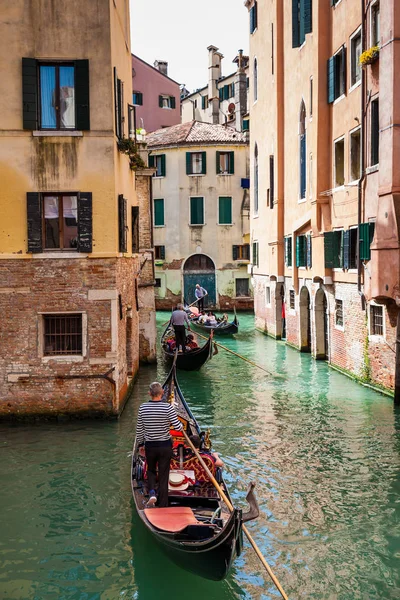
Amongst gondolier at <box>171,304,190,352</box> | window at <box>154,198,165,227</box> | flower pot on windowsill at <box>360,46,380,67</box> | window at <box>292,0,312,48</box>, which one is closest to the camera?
flower pot on windowsill at <box>360,46,380,67</box>

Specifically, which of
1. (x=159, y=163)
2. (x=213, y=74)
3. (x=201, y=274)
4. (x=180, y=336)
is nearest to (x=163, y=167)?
(x=159, y=163)

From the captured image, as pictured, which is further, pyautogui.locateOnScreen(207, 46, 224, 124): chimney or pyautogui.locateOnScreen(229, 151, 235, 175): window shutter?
pyautogui.locateOnScreen(207, 46, 224, 124): chimney

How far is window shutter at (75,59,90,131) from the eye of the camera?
30.8 feet

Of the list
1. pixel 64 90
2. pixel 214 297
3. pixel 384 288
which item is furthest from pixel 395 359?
pixel 214 297

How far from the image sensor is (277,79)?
60.4 feet

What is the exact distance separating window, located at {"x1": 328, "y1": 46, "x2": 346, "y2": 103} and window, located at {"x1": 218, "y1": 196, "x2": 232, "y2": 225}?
44.5 ft

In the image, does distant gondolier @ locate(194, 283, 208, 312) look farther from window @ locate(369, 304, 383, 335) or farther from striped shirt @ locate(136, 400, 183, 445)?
striped shirt @ locate(136, 400, 183, 445)

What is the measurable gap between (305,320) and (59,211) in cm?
874

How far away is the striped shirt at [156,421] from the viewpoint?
19.1ft

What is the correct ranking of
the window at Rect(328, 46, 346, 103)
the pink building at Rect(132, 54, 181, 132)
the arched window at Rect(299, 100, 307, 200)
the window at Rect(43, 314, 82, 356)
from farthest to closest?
the pink building at Rect(132, 54, 181, 132) → the arched window at Rect(299, 100, 307, 200) → the window at Rect(328, 46, 346, 103) → the window at Rect(43, 314, 82, 356)

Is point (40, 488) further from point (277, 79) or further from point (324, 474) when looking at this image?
point (277, 79)

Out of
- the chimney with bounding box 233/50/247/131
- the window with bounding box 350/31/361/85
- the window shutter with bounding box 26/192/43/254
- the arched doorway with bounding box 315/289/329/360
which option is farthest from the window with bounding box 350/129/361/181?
the chimney with bounding box 233/50/247/131

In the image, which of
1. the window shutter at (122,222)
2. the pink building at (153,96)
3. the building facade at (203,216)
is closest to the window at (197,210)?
the building facade at (203,216)

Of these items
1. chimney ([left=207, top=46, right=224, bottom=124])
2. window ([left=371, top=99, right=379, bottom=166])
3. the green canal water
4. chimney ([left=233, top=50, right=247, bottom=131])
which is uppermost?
chimney ([left=207, top=46, right=224, bottom=124])
